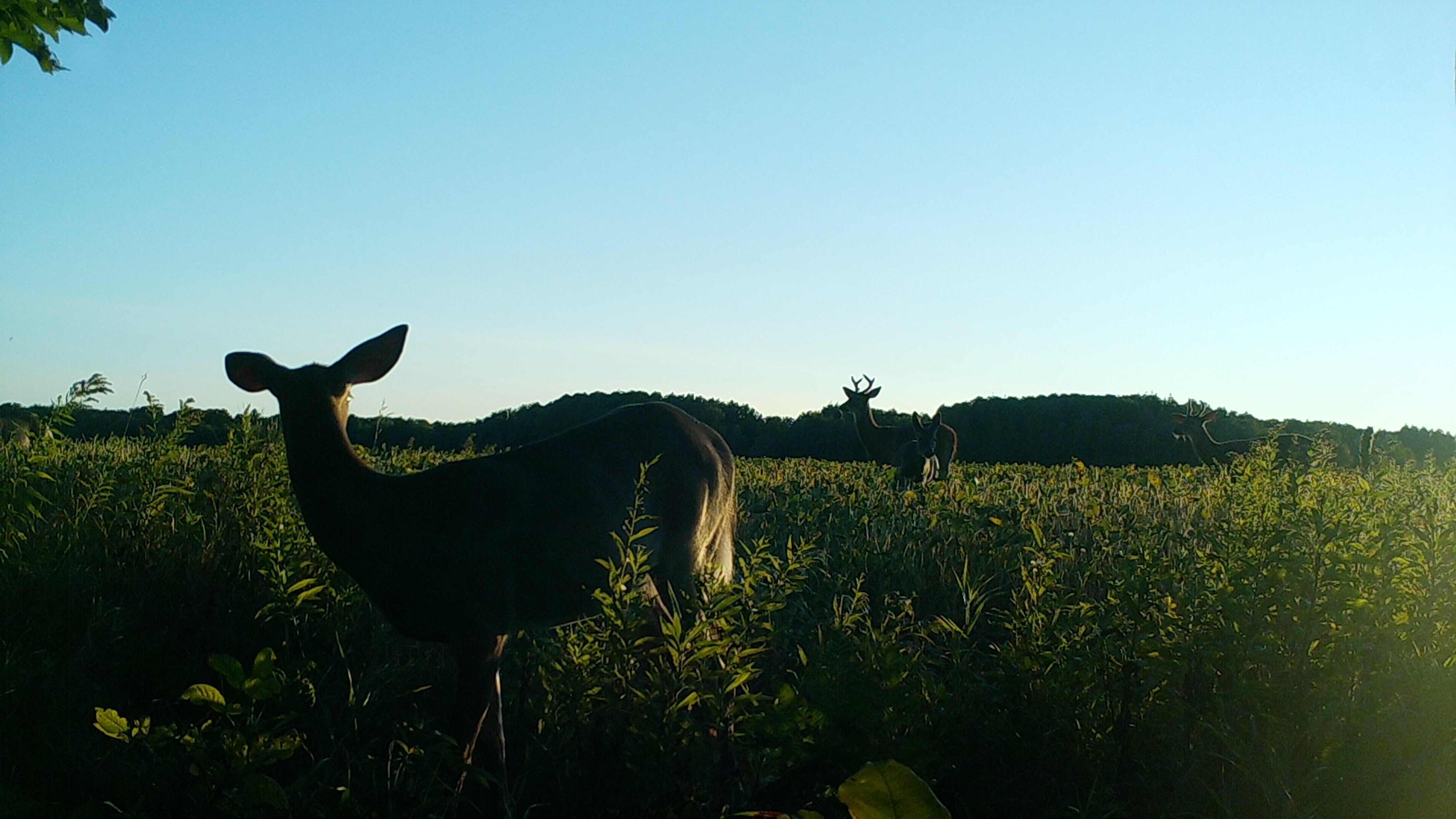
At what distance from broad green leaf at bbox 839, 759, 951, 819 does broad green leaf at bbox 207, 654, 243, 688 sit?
1.66m

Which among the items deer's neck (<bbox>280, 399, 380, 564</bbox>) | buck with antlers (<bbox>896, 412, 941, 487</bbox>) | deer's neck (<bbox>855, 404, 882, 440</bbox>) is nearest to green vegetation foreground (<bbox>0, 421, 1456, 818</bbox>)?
deer's neck (<bbox>280, 399, 380, 564</bbox>)

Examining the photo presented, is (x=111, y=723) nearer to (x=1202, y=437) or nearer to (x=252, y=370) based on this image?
(x=252, y=370)

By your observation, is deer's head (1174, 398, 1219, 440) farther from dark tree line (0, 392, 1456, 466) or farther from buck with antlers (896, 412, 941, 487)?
buck with antlers (896, 412, 941, 487)

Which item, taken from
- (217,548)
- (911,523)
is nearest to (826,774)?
(217,548)

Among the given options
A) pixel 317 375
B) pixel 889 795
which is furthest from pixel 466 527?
pixel 889 795

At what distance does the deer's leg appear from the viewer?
3.59m

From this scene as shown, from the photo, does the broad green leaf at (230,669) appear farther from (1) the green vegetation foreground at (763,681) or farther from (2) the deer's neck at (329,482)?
(2) the deer's neck at (329,482)

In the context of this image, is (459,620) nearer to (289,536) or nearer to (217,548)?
(289,536)

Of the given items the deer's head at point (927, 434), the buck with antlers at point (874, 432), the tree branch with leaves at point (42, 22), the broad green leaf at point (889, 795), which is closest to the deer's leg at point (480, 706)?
the broad green leaf at point (889, 795)

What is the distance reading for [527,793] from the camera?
3.63 m

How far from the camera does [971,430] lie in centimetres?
3897

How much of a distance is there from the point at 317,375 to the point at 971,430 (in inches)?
1439

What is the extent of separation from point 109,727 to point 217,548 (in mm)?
2973

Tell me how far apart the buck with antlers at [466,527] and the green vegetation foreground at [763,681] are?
0.20 metres
